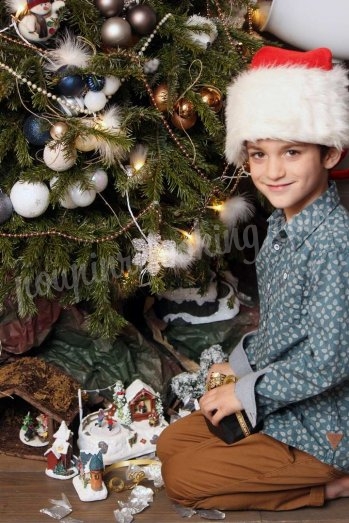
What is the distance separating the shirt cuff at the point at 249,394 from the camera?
1.34 m

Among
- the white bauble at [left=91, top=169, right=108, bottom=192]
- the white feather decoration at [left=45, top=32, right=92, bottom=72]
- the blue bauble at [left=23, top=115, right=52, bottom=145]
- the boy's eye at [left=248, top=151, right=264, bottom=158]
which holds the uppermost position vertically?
the white feather decoration at [left=45, top=32, right=92, bottom=72]

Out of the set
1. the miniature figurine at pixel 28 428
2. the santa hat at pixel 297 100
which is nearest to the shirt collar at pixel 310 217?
the santa hat at pixel 297 100

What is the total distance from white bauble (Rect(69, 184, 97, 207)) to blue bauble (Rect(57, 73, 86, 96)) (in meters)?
0.20

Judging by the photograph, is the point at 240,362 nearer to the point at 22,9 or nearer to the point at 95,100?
the point at 95,100

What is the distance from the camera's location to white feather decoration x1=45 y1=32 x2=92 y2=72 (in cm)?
142

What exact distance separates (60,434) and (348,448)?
658 mm

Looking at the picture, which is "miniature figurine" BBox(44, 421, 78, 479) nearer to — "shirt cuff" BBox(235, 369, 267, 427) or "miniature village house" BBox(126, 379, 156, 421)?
"miniature village house" BBox(126, 379, 156, 421)

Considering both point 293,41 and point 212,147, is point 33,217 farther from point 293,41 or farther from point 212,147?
point 293,41

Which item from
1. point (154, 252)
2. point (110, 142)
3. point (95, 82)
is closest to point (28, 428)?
point (154, 252)

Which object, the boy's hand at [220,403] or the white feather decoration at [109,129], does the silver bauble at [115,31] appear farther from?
the boy's hand at [220,403]

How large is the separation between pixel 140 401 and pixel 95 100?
0.76 m

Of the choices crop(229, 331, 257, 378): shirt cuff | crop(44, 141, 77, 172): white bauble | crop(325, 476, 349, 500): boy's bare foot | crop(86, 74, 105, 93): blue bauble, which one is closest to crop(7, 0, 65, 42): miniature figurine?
crop(86, 74, 105, 93): blue bauble

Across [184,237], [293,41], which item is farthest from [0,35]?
[293,41]

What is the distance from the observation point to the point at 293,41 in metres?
1.78
